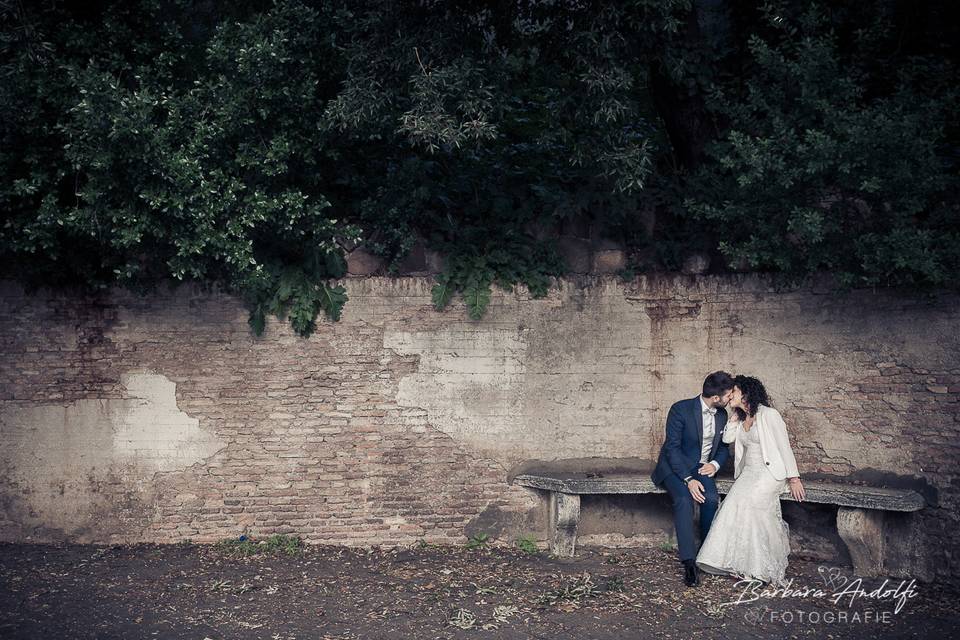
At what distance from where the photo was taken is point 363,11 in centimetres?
718

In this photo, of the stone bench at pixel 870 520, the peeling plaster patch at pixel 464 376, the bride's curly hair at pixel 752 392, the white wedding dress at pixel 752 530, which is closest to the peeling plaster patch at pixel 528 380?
the peeling plaster patch at pixel 464 376

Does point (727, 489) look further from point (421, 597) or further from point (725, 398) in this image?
point (421, 597)

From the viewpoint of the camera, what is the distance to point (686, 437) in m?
7.37

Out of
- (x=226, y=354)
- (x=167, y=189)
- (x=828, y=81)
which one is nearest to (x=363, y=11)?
(x=167, y=189)

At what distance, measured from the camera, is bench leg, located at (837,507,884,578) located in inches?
283

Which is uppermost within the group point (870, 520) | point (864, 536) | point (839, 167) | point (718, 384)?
point (839, 167)

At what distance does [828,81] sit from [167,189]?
18.2ft

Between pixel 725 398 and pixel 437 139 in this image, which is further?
pixel 725 398

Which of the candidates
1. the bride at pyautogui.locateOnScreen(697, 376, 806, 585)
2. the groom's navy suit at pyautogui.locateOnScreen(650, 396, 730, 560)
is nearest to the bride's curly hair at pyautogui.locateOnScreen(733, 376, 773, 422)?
the bride at pyautogui.locateOnScreen(697, 376, 806, 585)

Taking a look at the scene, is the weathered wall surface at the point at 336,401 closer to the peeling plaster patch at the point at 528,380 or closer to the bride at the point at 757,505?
the peeling plaster patch at the point at 528,380

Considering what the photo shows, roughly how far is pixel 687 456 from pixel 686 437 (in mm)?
176

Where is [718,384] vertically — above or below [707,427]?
above

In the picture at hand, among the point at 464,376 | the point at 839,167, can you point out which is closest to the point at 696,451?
the point at 464,376

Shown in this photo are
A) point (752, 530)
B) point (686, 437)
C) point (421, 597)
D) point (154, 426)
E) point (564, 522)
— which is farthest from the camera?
point (154, 426)
